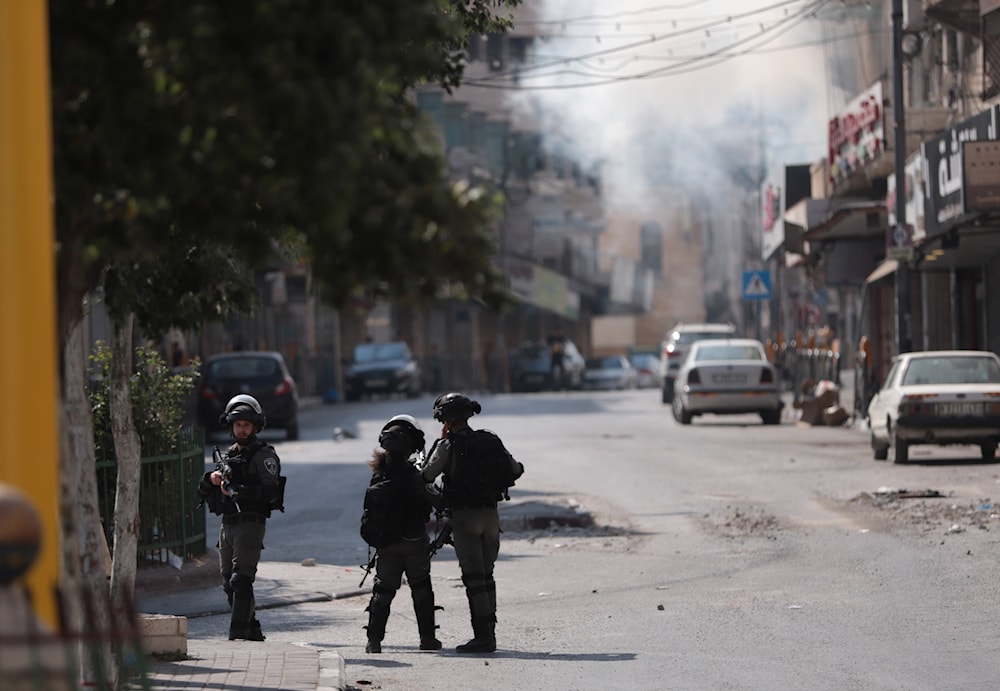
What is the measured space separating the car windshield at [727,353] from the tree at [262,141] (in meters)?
26.8

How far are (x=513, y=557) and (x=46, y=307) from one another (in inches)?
411

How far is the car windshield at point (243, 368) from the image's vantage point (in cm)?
3077

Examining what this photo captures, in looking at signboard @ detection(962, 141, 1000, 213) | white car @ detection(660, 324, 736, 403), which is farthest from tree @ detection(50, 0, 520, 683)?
white car @ detection(660, 324, 736, 403)

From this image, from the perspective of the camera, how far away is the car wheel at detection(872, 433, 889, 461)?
71.9 ft

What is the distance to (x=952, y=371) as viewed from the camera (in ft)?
70.0

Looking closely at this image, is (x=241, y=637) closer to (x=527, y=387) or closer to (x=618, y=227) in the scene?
(x=527, y=387)

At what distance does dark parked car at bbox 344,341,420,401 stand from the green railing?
34.9 metres

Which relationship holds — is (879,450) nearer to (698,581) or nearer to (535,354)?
(698,581)

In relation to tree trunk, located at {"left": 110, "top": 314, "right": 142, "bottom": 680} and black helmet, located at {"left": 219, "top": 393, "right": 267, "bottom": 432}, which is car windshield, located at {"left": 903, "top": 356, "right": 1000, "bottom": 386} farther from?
tree trunk, located at {"left": 110, "top": 314, "right": 142, "bottom": 680}

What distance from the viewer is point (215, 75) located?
4.73 metres

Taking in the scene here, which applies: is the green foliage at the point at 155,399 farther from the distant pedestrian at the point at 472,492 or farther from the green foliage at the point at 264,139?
the green foliage at the point at 264,139

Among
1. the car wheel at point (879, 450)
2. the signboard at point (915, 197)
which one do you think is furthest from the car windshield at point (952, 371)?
the signboard at point (915, 197)

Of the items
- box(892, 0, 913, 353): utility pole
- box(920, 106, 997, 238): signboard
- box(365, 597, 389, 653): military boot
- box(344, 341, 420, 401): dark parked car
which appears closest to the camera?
box(365, 597, 389, 653): military boot

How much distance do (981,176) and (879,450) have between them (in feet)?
13.9
